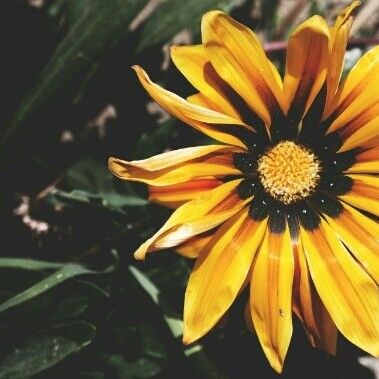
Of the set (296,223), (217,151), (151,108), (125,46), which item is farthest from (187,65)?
(151,108)

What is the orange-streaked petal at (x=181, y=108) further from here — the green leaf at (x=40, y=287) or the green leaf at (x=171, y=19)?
the green leaf at (x=171, y=19)

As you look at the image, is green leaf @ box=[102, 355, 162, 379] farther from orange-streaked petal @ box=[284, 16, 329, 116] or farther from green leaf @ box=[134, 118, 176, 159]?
orange-streaked petal @ box=[284, 16, 329, 116]

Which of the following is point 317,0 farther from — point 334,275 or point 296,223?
point 334,275

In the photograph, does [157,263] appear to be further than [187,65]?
Yes

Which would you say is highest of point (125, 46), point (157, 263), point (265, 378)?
point (125, 46)

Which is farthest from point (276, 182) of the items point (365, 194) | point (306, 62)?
point (306, 62)

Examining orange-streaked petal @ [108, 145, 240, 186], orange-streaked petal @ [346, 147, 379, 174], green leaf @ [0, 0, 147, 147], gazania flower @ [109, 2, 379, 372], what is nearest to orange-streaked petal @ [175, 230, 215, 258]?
gazania flower @ [109, 2, 379, 372]

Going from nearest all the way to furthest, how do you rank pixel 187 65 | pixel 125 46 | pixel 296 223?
1. pixel 187 65
2. pixel 296 223
3. pixel 125 46
